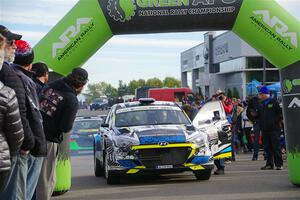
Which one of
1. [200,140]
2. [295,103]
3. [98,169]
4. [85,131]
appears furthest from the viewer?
[85,131]

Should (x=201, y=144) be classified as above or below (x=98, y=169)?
above

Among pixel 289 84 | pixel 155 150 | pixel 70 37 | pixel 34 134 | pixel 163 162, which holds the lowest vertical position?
pixel 163 162

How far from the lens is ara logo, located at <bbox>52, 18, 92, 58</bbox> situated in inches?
420

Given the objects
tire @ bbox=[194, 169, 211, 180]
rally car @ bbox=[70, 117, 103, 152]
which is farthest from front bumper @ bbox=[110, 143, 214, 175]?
rally car @ bbox=[70, 117, 103, 152]

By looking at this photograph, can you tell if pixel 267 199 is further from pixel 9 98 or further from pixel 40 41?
pixel 9 98

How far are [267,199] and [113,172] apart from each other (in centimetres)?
333

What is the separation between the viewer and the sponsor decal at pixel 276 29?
34.3ft

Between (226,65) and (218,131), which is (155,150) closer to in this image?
(218,131)

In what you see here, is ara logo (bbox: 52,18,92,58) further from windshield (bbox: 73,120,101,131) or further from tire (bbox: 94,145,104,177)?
windshield (bbox: 73,120,101,131)

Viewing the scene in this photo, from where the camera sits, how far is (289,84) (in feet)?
34.9

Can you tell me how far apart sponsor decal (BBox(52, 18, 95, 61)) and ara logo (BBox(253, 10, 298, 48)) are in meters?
2.86

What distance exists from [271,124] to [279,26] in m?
3.81

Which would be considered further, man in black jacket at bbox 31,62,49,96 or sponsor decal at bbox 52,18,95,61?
sponsor decal at bbox 52,18,95,61

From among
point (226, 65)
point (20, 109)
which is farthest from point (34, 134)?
point (226, 65)
